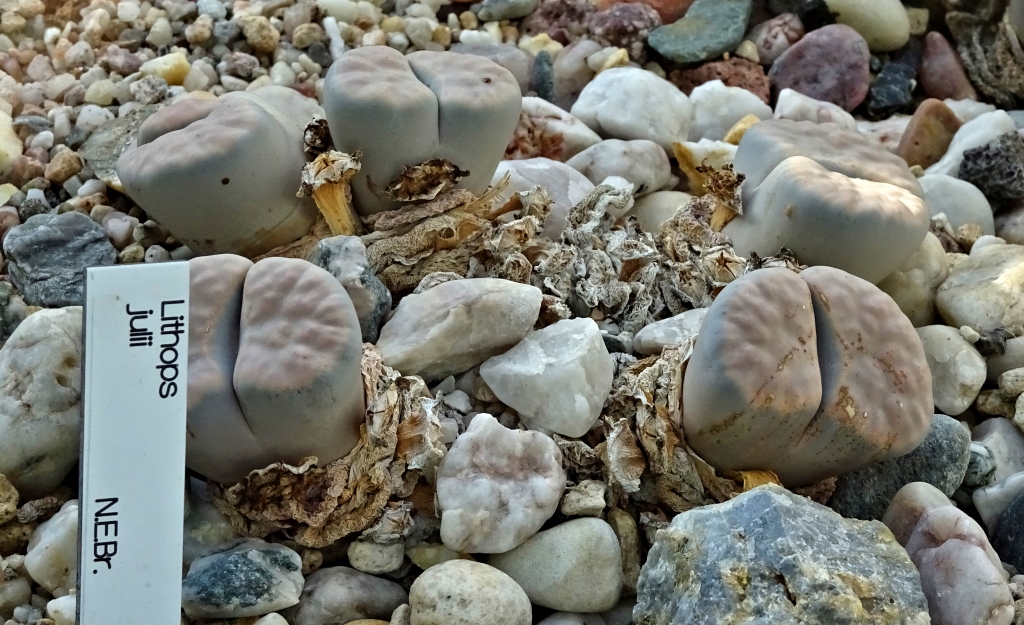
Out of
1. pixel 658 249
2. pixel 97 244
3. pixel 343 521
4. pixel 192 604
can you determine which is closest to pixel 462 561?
pixel 343 521

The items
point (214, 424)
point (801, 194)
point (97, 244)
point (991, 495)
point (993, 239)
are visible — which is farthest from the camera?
point (993, 239)

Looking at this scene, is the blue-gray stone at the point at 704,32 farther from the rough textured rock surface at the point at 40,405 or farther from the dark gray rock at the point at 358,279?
the rough textured rock surface at the point at 40,405

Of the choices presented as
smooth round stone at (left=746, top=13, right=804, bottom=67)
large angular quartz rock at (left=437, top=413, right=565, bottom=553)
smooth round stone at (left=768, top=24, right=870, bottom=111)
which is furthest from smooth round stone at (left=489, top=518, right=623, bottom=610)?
smooth round stone at (left=746, top=13, right=804, bottom=67)

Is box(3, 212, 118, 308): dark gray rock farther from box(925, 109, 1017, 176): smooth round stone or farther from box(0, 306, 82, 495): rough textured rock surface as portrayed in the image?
box(925, 109, 1017, 176): smooth round stone

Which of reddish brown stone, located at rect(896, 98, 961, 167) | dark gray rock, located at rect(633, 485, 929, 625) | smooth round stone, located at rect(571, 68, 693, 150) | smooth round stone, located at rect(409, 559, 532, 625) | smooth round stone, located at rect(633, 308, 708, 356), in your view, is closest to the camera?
dark gray rock, located at rect(633, 485, 929, 625)

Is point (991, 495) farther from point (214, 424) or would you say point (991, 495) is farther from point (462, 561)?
point (214, 424)
